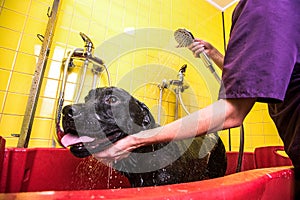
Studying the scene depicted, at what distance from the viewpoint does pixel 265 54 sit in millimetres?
388

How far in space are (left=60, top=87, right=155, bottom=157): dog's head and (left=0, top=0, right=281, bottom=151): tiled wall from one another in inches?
23.9

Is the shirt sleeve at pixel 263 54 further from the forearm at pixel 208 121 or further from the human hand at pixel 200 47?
the human hand at pixel 200 47

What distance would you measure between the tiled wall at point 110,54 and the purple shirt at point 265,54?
3.16 feet

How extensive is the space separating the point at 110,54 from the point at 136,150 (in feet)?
2.96

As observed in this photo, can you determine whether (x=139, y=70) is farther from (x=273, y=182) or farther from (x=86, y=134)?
(x=273, y=182)

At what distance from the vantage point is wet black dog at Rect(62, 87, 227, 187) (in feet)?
1.63

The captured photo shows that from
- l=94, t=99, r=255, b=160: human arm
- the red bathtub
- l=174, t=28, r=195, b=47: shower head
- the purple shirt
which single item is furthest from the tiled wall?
the purple shirt

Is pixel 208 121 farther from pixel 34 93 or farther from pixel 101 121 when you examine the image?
pixel 34 93

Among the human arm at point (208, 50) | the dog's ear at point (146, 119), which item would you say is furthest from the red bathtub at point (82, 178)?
the human arm at point (208, 50)

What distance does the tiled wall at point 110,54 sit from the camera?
999 mm

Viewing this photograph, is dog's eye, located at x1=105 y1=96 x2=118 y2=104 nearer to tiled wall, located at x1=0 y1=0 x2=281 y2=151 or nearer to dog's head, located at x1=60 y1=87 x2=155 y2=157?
dog's head, located at x1=60 y1=87 x2=155 y2=157

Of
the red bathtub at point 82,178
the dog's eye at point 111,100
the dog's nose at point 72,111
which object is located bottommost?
the red bathtub at point 82,178

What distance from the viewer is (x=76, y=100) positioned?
109 centimetres

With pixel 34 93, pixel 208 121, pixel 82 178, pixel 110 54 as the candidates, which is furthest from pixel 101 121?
pixel 110 54
